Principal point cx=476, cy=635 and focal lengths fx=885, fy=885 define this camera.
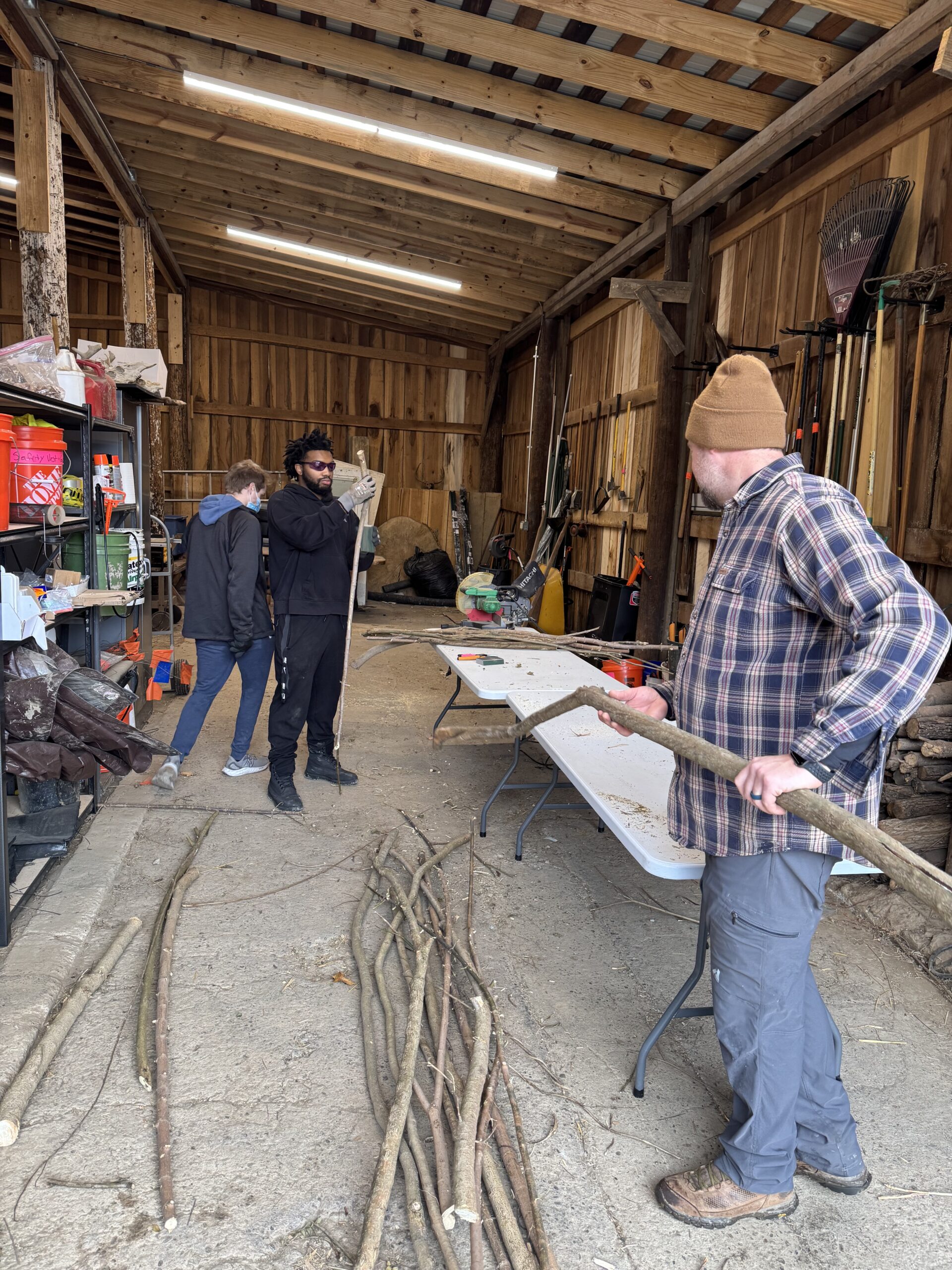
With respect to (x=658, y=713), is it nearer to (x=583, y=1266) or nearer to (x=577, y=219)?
(x=583, y=1266)

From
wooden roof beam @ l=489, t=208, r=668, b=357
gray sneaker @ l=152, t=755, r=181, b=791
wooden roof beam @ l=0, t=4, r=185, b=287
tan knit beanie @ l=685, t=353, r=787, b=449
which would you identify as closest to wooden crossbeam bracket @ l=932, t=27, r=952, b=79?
tan knit beanie @ l=685, t=353, r=787, b=449

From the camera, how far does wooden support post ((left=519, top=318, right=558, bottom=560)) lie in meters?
11.4


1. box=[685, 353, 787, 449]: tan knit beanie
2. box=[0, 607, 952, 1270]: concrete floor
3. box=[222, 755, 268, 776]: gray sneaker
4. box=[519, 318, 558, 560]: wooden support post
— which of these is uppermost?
box=[519, 318, 558, 560]: wooden support post

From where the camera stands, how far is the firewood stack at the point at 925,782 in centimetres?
362

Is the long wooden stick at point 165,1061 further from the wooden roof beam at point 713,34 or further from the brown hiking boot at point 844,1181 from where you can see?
the wooden roof beam at point 713,34

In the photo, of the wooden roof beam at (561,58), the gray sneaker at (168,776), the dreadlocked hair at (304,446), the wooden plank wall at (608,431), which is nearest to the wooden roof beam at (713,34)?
the wooden roof beam at (561,58)

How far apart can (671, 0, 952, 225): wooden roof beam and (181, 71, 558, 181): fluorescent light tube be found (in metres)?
1.31

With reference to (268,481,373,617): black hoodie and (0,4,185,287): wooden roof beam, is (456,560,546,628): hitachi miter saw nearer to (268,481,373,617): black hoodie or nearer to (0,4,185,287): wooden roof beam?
(268,481,373,617): black hoodie

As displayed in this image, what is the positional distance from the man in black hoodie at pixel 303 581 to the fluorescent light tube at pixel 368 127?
3.52m

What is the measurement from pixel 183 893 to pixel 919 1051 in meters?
2.73

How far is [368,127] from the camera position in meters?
7.03

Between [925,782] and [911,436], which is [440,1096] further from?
[911,436]

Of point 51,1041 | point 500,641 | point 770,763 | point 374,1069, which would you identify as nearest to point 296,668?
point 500,641

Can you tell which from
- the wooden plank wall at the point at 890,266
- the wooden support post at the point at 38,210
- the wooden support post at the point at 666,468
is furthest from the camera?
the wooden support post at the point at 666,468
